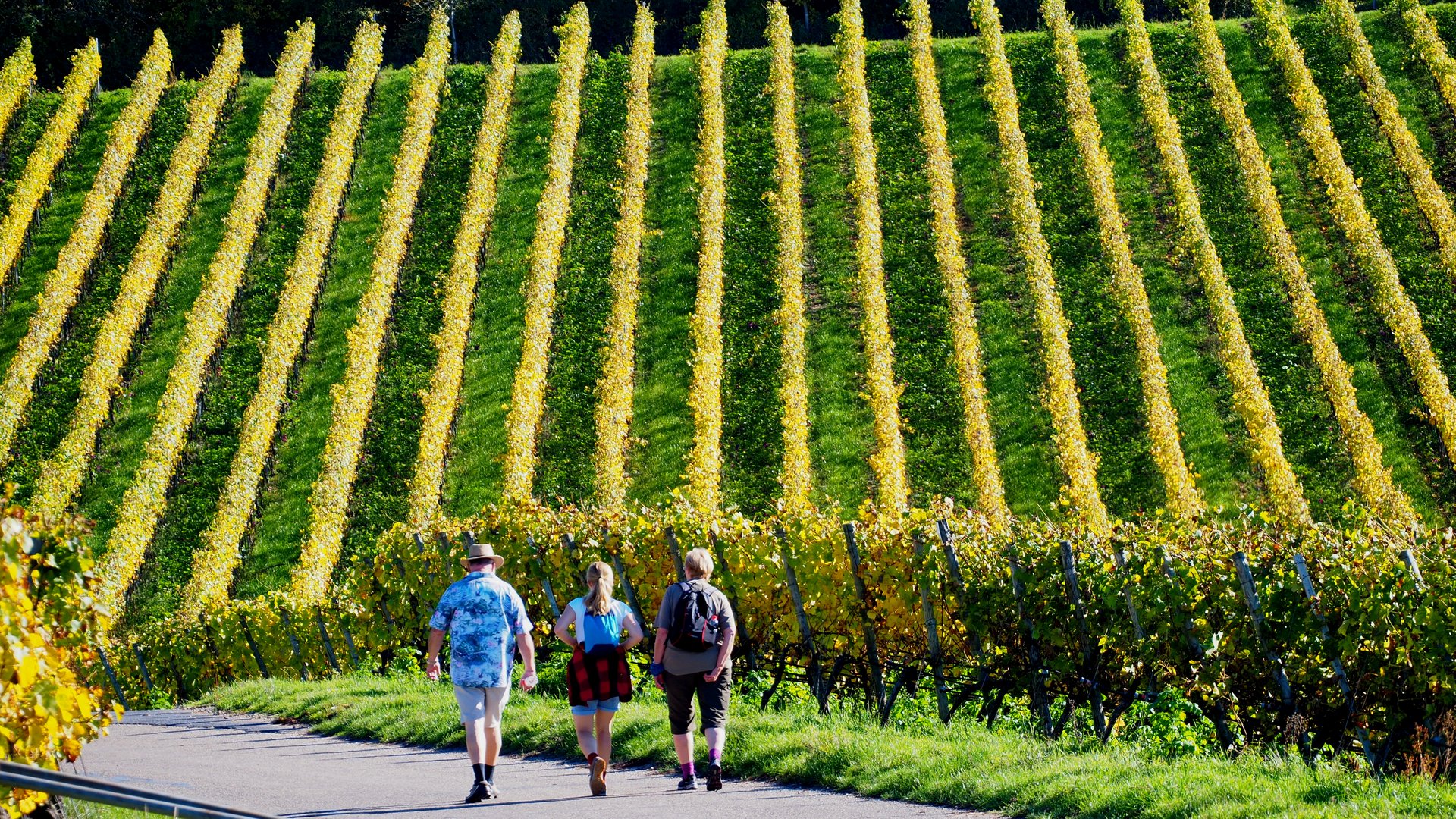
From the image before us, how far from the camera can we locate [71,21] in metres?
49.6

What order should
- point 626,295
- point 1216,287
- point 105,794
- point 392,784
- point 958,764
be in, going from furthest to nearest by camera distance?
1. point 626,295
2. point 1216,287
3. point 392,784
4. point 958,764
5. point 105,794

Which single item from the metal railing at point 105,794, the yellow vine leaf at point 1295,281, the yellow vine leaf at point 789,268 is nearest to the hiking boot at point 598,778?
the metal railing at point 105,794

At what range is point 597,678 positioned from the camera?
934 cm

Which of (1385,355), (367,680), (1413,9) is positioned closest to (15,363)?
(367,680)

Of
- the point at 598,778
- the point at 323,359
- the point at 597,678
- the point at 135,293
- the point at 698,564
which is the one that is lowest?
the point at 598,778

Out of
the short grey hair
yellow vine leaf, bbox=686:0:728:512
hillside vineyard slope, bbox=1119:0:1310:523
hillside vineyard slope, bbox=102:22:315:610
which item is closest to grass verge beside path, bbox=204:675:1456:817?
the short grey hair

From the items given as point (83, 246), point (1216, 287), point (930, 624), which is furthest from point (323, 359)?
point (930, 624)

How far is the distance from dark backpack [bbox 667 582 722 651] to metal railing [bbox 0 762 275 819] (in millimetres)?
5050

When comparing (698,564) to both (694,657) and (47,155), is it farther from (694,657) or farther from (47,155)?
(47,155)

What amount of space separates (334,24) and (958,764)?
4651 cm

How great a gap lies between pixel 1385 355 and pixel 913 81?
17.1 m

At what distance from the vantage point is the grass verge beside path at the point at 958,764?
7441 mm

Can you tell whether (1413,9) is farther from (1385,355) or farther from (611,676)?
(611,676)

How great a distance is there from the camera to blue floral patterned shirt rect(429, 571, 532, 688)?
30.3ft
